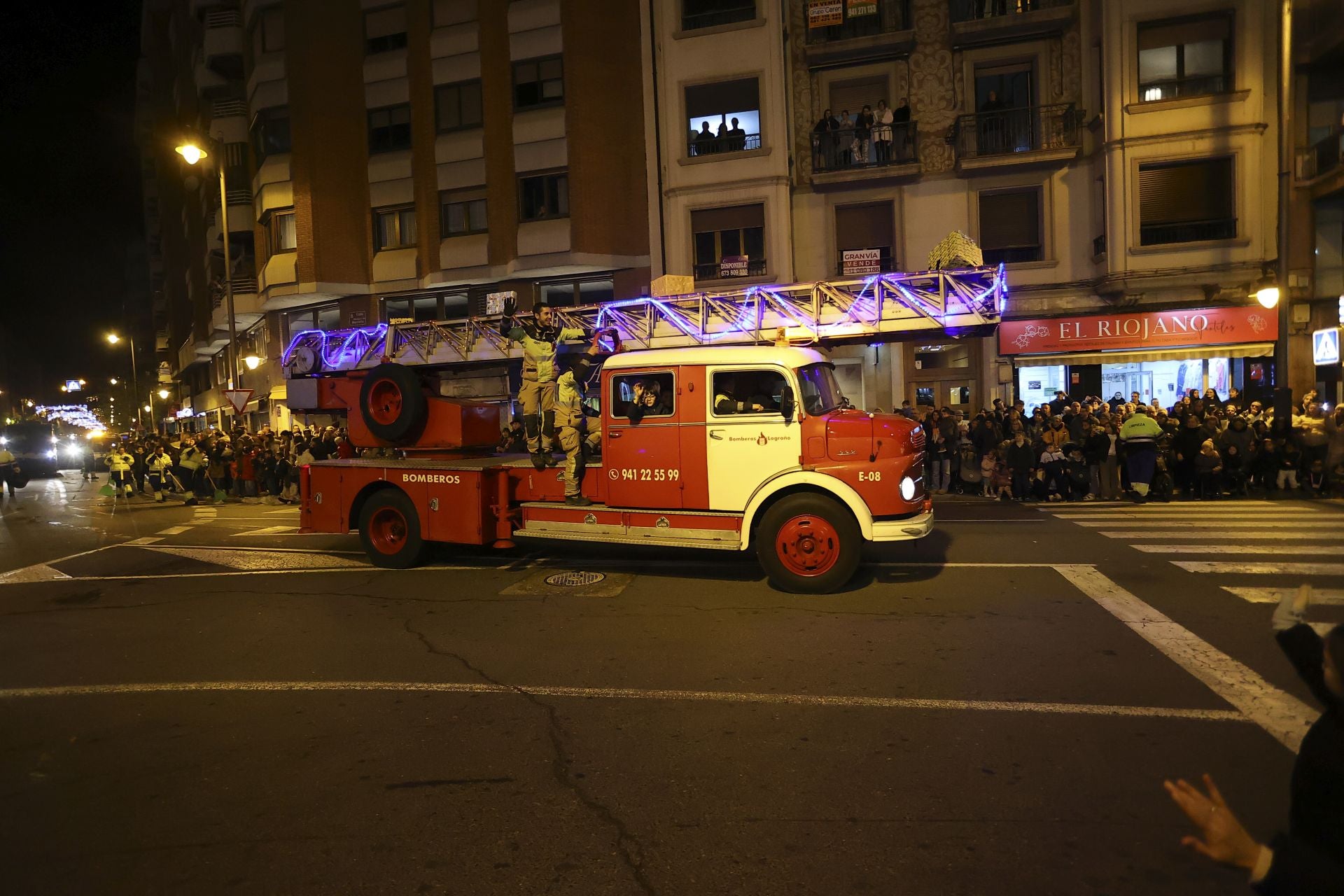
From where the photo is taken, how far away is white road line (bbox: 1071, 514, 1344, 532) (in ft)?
35.7

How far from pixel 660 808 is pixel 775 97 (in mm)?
22033

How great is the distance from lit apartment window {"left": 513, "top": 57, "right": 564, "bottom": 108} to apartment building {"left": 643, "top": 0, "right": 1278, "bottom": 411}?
3.33 metres

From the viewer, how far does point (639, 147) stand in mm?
25906

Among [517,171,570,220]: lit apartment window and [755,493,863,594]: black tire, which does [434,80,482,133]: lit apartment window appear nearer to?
[517,171,570,220]: lit apartment window

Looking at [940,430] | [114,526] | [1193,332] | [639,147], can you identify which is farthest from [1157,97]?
[114,526]

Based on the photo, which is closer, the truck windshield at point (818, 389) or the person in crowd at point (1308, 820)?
the person in crowd at point (1308, 820)

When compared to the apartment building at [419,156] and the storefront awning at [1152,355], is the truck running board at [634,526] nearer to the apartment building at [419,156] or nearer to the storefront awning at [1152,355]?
the storefront awning at [1152,355]

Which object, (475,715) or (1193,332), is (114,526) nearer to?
(475,715)

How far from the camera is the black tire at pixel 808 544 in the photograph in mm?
8062

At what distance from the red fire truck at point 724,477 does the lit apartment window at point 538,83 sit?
Result: 19.5 metres

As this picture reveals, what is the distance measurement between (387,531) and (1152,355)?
1857cm

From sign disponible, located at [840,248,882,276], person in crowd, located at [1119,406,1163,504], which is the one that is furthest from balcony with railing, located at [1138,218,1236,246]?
person in crowd, located at [1119,406,1163,504]

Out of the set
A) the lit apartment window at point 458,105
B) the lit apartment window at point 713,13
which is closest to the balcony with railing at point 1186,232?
the lit apartment window at point 713,13

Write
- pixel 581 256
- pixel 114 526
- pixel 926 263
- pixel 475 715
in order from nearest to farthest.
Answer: pixel 475 715
pixel 114 526
pixel 926 263
pixel 581 256
